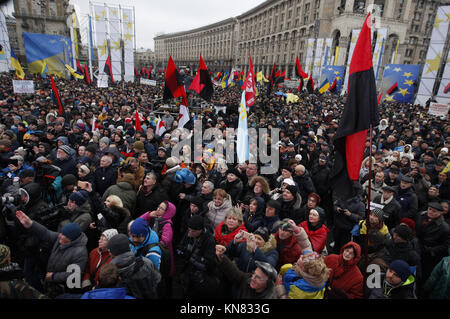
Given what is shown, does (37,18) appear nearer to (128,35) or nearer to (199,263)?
(128,35)

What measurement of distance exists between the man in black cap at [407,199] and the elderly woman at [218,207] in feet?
9.32

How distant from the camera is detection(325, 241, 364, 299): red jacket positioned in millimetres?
2414

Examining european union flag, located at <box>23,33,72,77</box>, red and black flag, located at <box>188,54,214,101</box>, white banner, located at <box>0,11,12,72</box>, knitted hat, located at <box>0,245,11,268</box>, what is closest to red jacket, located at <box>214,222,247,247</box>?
knitted hat, located at <box>0,245,11,268</box>

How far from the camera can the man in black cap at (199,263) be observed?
2.39m

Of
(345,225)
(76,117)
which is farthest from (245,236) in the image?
(76,117)

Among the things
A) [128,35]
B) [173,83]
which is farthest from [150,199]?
[128,35]

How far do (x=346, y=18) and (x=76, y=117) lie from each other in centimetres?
4410

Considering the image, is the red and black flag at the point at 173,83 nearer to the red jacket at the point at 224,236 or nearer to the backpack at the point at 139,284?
the red jacket at the point at 224,236

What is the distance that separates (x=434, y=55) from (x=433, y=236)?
2002 cm

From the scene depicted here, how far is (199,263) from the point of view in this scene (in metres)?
2.46

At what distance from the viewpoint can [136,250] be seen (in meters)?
2.49
